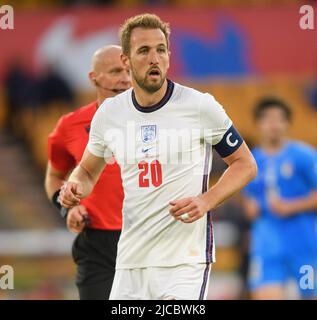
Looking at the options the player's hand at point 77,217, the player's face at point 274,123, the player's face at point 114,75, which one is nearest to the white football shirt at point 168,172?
the player's hand at point 77,217

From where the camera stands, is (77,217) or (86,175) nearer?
(86,175)

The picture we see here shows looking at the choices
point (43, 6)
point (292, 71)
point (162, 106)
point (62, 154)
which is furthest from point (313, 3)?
point (162, 106)

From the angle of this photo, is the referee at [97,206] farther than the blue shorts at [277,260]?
No

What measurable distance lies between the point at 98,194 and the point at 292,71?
39.8 feet

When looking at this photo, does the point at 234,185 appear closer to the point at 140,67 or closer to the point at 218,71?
the point at 140,67

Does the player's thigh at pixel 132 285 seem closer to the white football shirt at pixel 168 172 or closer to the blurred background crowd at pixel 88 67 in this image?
→ the white football shirt at pixel 168 172

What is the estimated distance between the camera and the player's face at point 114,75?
7328 millimetres

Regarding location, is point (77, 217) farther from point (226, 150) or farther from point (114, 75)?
point (226, 150)

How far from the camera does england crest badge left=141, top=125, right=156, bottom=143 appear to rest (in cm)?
593

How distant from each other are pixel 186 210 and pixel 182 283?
0.48m

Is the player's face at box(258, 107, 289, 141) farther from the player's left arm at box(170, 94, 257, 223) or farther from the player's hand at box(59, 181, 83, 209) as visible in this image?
the player's hand at box(59, 181, 83, 209)

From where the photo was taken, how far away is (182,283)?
5738 millimetres

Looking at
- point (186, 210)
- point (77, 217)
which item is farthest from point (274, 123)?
point (186, 210)

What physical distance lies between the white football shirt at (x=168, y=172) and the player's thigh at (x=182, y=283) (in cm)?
4
